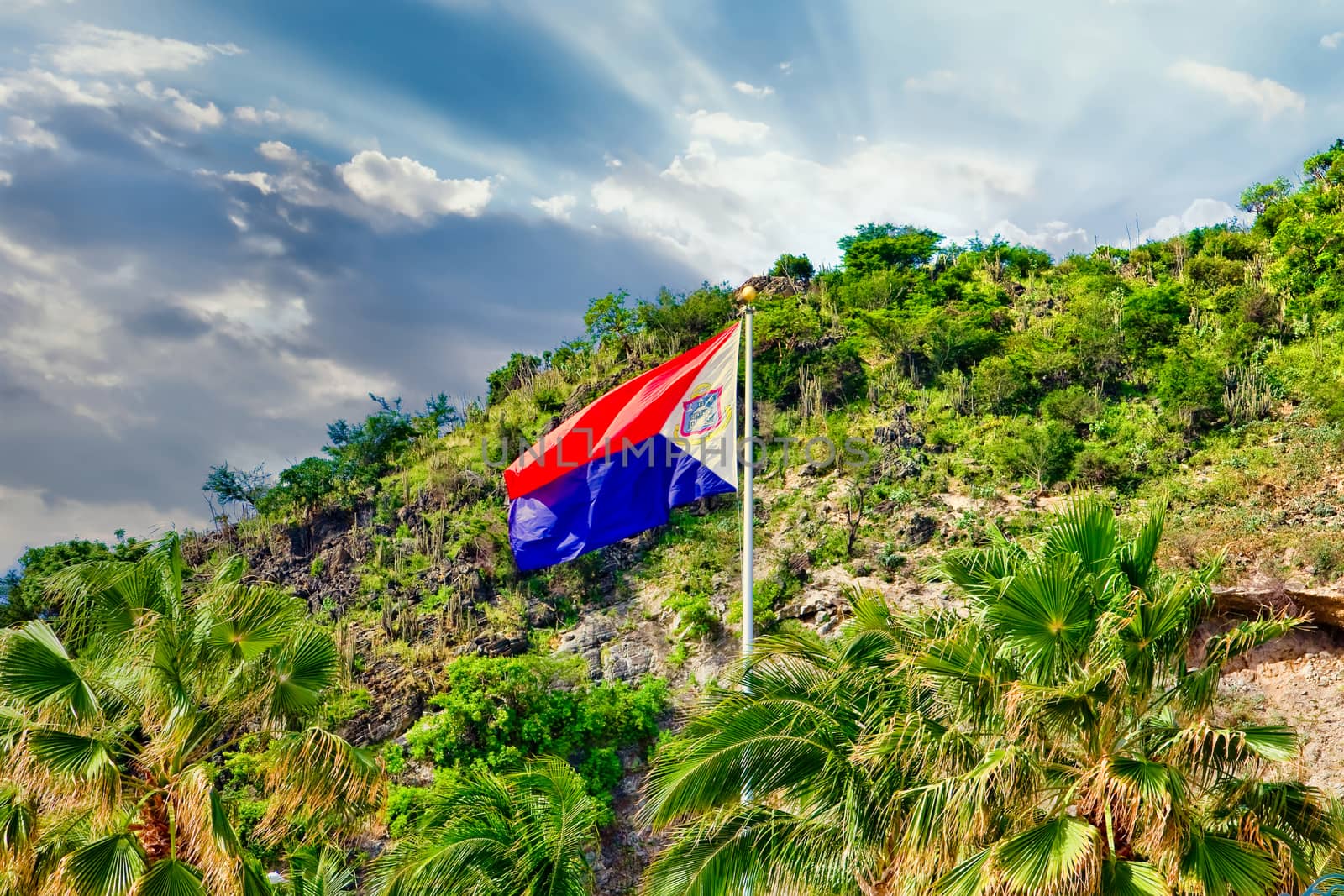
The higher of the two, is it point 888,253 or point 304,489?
point 888,253

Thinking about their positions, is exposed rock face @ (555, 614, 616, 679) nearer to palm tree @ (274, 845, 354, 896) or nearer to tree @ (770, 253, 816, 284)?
palm tree @ (274, 845, 354, 896)

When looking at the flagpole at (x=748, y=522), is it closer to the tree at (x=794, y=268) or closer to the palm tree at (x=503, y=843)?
the palm tree at (x=503, y=843)

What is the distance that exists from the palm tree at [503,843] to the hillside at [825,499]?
5.71 m

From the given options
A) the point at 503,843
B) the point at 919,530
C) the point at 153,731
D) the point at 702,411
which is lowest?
the point at 503,843

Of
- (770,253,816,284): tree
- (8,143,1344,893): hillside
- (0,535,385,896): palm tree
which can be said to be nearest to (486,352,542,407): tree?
(8,143,1344,893): hillside

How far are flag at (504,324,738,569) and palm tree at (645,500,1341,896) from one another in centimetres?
418

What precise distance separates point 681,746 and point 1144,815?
3608 millimetres

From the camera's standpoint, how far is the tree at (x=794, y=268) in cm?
4191

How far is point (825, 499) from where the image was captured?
79.9 ft

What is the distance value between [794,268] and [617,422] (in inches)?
1217

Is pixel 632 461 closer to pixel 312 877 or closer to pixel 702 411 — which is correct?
pixel 702 411

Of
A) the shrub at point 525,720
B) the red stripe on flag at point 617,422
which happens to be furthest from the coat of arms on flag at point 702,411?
the shrub at point 525,720

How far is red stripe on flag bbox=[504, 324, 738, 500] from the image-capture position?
41.0 feet

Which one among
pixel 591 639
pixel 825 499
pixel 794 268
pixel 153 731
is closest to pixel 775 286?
pixel 794 268
